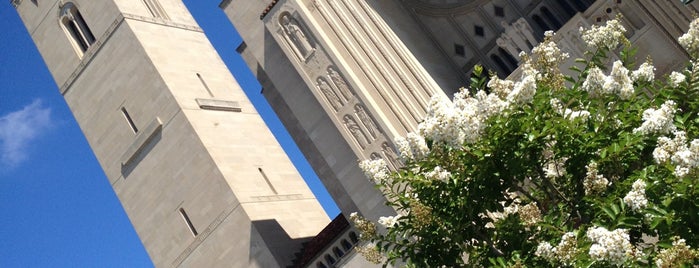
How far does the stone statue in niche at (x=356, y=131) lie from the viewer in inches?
1238

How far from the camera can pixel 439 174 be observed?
690 inches

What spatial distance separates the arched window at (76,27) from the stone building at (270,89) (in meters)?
0.07

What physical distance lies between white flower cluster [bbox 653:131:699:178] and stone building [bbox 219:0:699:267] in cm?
1426

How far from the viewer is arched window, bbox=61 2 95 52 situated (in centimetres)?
4269

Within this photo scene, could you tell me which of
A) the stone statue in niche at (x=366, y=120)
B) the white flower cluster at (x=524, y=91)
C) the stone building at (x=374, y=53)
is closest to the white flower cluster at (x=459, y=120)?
the white flower cluster at (x=524, y=91)

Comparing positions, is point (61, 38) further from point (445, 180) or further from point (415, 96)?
point (445, 180)

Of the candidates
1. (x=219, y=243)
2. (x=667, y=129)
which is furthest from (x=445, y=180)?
(x=219, y=243)

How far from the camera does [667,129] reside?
15.0 metres

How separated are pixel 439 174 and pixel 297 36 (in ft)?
51.5

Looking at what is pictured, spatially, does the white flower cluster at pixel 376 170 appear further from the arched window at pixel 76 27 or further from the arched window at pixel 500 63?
the arched window at pixel 76 27

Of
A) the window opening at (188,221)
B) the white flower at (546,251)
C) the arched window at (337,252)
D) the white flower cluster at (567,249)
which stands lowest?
the white flower cluster at (567,249)

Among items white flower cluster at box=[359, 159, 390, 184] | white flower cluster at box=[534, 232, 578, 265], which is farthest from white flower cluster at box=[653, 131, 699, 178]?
white flower cluster at box=[359, 159, 390, 184]

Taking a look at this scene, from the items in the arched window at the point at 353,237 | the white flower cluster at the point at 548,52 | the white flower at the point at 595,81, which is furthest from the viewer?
the arched window at the point at 353,237

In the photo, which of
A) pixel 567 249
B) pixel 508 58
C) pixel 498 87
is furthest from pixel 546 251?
pixel 508 58
